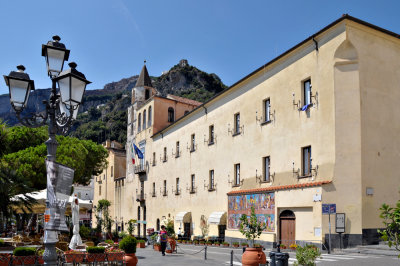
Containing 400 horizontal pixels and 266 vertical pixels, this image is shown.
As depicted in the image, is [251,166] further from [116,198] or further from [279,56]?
[116,198]

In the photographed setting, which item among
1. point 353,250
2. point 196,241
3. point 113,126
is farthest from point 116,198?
point 113,126

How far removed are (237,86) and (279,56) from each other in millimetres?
5387

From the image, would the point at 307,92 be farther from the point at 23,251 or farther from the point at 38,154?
the point at 38,154

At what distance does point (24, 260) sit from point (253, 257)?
708 cm

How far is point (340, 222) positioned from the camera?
19484 mm

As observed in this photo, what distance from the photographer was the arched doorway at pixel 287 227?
22.0m

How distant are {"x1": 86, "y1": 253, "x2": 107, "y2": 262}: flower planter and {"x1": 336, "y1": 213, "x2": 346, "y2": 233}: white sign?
37.8 feet

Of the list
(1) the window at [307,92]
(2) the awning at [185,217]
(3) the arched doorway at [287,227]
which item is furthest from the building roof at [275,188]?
(2) the awning at [185,217]

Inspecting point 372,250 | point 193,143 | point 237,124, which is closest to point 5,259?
point 372,250

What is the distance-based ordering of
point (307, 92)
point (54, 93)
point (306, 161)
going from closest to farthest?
point (54, 93) < point (306, 161) < point (307, 92)

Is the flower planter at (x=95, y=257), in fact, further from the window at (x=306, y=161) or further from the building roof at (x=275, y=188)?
the window at (x=306, y=161)

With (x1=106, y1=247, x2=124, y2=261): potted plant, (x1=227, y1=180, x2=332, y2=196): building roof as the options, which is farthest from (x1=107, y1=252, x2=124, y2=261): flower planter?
(x1=227, y1=180, x2=332, y2=196): building roof

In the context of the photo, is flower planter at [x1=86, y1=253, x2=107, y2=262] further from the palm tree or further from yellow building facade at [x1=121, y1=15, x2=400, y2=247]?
→ yellow building facade at [x1=121, y1=15, x2=400, y2=247]

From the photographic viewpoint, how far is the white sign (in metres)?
19.4
